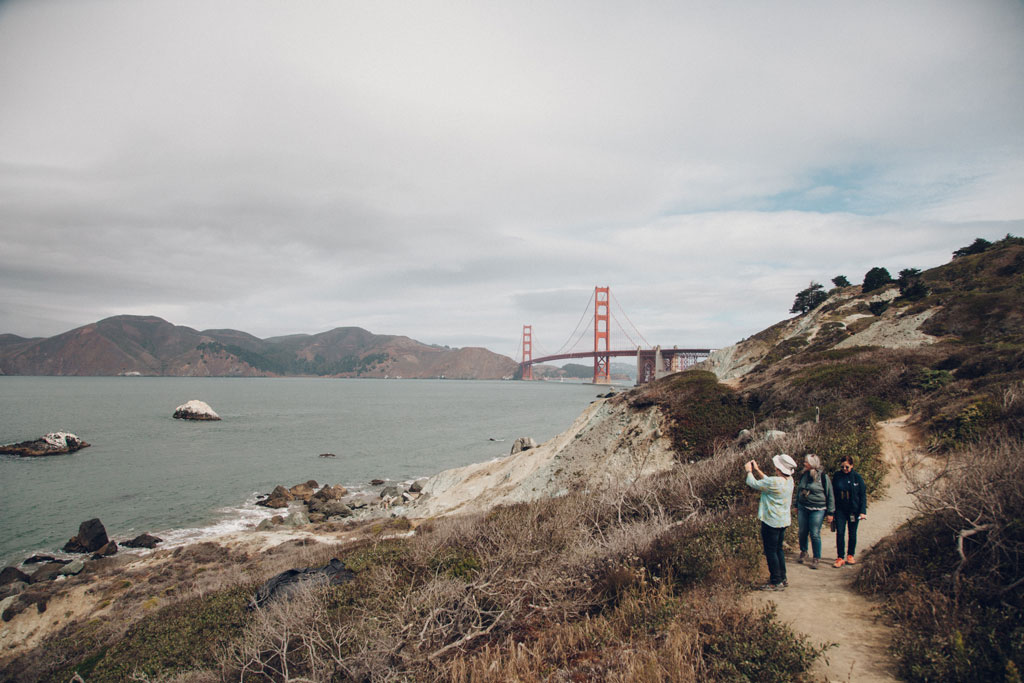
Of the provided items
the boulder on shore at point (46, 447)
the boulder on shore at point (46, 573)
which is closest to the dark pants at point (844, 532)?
the boulder on shore at point (46, 573)

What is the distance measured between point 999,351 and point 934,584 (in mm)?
13027

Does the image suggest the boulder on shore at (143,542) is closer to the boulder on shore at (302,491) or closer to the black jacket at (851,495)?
the boulder on shore at (302,491)

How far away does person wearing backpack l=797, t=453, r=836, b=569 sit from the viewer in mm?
6348

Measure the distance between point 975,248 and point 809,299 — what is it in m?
12.8

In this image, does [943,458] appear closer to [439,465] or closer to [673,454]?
[673,454]

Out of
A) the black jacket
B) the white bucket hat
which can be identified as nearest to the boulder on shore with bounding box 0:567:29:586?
the white bucket hat

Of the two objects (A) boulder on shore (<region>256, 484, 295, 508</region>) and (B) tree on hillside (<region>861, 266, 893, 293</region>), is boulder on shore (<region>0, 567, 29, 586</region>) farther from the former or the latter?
(B) tree on hillside (<region>861, 266, 893, 293</region>)

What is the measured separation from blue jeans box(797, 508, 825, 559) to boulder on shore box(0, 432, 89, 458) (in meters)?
51.6

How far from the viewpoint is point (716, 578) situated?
18.3ft

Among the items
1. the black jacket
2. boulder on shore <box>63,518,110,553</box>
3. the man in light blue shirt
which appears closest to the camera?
the man in light blue shirt

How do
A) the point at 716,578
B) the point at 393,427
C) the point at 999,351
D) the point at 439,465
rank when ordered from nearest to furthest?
the point at 716,578
the point at 999,351
the point at 439,465
the point at 393,427

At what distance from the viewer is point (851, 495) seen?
20.8 ft

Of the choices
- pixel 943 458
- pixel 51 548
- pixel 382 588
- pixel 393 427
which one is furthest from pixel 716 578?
pixel 393 427

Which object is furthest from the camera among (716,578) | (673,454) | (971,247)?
(971,247)
